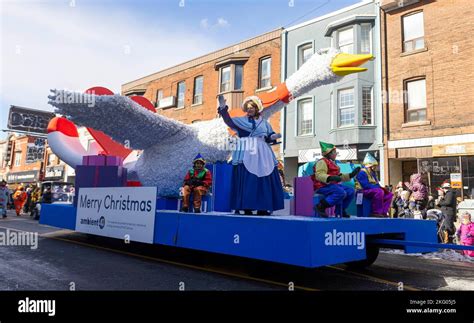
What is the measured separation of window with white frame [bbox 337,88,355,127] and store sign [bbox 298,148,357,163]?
1.20 m

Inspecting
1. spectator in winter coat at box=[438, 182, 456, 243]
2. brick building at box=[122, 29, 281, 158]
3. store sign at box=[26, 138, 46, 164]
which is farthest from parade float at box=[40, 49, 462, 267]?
store sign at box=[26, 138, 46, 164]

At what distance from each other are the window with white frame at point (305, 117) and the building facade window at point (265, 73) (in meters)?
2.07

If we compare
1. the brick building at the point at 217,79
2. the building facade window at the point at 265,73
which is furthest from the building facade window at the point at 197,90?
the building facade window at the point at 265,73

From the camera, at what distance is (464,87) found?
13.5 meters

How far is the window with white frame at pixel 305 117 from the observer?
17.6m

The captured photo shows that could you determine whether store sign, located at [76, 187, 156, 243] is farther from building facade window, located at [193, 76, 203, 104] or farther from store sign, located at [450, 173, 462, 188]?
building facade window, located at [193, 76, 203, 104]

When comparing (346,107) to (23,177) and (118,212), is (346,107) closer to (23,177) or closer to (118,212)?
(118,212)

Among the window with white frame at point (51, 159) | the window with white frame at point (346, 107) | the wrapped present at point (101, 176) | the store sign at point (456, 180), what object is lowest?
the wrapped present at point (101, 176)

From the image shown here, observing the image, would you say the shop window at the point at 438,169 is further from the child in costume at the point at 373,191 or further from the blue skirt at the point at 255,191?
the blue skirt at the point at 255,191

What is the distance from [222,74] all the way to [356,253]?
1758 cm

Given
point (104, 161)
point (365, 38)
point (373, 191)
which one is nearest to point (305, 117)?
point (365, 38)

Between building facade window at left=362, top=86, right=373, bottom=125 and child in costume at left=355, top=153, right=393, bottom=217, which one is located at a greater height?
building facade window at left=362, top=86, right=373, bottom=125

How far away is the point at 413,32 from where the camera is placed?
49.8 ft

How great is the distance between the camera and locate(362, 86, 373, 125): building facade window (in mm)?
15766
